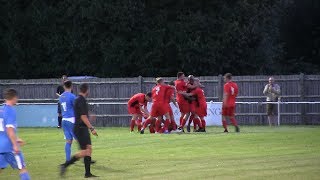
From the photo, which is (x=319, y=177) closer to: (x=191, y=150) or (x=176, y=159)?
(x=176, y=159)

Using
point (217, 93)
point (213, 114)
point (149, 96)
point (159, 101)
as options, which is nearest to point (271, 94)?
point (213, 114)

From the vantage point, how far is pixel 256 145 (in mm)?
25906

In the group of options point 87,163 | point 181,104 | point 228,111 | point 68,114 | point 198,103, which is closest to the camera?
point 87,163

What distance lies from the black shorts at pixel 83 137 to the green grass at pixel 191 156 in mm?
743

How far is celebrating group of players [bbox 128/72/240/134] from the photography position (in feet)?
107

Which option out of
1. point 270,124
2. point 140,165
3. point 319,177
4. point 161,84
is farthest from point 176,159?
point 270,124

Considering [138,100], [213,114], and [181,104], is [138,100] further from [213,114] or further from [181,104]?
[213,114]

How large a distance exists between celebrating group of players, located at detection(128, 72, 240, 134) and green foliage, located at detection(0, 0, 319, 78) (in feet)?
47.2

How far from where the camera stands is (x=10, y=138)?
15.9 m

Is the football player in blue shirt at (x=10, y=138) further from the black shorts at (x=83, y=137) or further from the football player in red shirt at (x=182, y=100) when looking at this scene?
the football player in red shirt at (x=182, y=100)

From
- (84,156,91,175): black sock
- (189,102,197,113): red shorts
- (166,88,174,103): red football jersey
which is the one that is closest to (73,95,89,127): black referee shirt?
(84,156,91,175): black sock

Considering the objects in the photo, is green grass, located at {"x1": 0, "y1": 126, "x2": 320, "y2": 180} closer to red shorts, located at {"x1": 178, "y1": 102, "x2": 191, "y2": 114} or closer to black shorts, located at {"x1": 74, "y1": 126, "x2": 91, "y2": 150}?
black shorts, located at {"x1": 74, "y1": 126, "x2": 91, "y2": 150}

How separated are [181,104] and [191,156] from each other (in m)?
10.8

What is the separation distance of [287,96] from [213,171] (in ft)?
76.5
